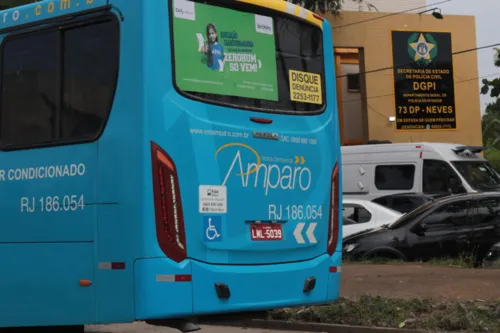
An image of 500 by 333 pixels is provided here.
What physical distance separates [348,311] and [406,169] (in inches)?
552

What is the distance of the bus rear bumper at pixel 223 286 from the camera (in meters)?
7.13

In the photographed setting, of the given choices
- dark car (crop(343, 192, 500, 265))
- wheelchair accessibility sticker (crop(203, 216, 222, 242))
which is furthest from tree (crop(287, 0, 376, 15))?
wheelchair accessibility sticker (crop(203, 216, 222, 242))

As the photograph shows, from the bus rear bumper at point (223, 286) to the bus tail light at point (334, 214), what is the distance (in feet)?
0.43

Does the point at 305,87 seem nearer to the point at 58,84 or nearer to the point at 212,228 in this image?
the point at 212,228

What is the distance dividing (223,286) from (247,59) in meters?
2.10

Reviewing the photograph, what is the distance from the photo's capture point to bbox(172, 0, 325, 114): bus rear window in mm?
7602

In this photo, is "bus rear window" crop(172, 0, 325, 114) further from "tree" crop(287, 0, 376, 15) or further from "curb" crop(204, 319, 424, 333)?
"tree" crop(287, 0, 376, 15)

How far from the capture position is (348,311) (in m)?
11.2

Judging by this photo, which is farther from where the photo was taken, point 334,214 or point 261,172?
point 334,214

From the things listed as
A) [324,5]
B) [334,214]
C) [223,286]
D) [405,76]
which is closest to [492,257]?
[334,214]

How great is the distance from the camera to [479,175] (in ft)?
79.8

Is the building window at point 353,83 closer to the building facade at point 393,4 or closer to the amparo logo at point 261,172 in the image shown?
the building facade at point 393,4

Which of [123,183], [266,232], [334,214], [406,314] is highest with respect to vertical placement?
[123,183]

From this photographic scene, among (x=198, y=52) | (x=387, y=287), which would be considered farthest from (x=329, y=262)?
(x=387, y=287)
